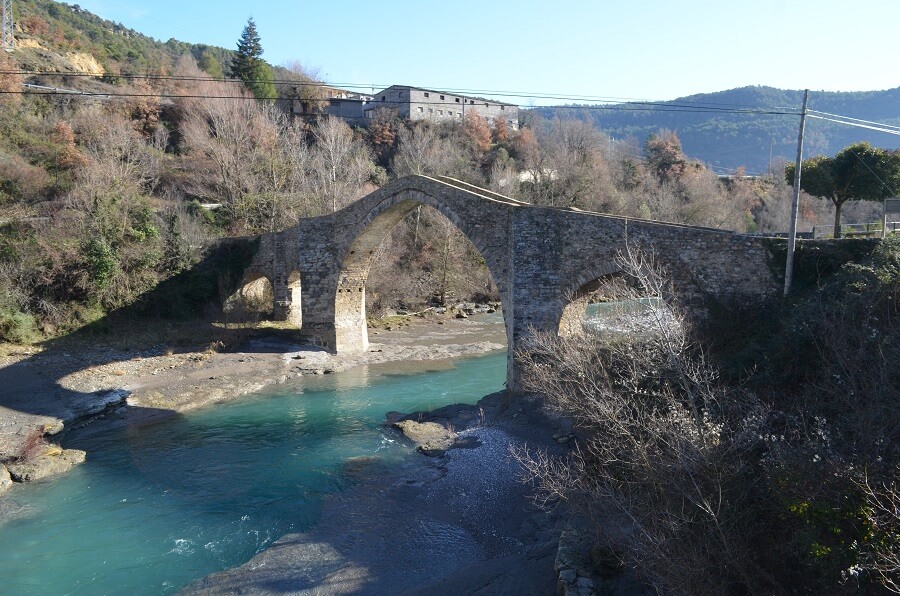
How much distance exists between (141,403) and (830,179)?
717 inches

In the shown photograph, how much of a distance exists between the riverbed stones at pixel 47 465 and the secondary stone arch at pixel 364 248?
9939 mm

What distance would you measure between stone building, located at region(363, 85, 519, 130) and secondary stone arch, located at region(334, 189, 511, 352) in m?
25.5

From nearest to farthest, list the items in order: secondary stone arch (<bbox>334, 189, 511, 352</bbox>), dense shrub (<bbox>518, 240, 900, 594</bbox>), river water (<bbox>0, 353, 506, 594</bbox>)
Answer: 1. dense shrub (<bbox>518, 240, 900, 594</bbox>)
2. river water (<bbox>0, 353, 506, 594</bbox>)
3. secondary stone arch (<bbox>334, 189, 511, 352</bbox>)

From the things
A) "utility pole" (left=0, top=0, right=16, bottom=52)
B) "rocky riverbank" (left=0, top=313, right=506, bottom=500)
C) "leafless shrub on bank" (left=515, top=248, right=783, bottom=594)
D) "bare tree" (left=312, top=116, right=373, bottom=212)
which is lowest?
"rocky riverbank" (left=0, top=313, right=506, bottom=500)

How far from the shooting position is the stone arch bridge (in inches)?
480

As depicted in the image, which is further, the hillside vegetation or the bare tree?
the bare tree

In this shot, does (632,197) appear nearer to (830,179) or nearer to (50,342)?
(830,179)

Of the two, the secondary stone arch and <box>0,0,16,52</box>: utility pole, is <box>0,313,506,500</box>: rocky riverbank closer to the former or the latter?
the secondary stone arch

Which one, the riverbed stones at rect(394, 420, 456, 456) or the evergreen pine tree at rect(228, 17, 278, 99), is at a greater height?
the evergreen pine tree at rect(228, 17, 278, 99)

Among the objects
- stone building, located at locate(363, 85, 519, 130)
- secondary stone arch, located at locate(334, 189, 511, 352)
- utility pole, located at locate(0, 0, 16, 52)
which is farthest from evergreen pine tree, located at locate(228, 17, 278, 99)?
secondary stone arch, located at locate(334, 189, 511, 352)

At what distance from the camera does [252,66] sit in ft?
139

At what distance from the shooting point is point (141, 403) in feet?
54.5

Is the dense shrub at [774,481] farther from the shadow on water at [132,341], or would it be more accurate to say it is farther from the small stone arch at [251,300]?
the small stone arch at [251,300]

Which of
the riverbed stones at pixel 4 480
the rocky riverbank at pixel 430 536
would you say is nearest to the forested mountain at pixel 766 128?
the rocky riverbank at pixel 430 536
